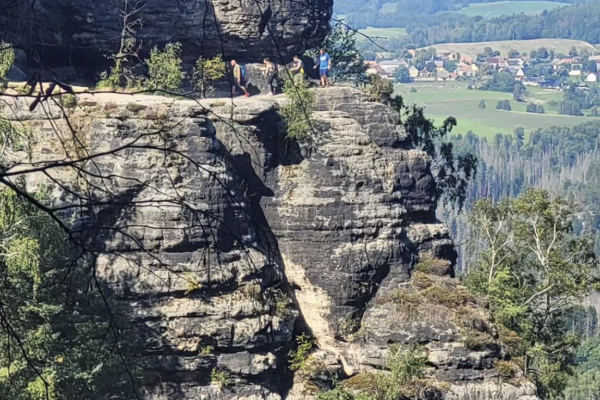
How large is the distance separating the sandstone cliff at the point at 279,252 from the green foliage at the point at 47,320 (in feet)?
4.64

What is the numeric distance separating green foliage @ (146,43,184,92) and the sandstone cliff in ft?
2.45

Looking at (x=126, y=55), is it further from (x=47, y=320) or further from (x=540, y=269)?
(x=540, y=269)

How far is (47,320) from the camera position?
42.2 feet

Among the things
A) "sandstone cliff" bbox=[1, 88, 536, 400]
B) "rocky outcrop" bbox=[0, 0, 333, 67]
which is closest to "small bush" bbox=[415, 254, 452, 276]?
"sandstone cliff" bbox=[1, 88, 536, 400]

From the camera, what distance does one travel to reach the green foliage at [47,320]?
40.3ft

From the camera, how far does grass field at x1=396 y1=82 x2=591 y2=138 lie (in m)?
130

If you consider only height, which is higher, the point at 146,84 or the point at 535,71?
the point at 146,84

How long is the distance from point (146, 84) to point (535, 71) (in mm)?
153205

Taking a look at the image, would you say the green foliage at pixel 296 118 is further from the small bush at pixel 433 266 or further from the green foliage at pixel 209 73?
the small bush at pixel 433 266

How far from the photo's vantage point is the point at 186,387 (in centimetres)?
1575

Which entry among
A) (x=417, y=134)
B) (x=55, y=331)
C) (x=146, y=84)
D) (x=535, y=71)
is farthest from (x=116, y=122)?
(x=535, y=71)

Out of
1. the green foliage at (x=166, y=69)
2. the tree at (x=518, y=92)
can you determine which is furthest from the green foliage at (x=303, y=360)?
the tree at (x=518, y=92)

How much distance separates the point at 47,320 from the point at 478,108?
132 metres

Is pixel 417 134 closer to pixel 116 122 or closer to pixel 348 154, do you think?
pixel 348 154
